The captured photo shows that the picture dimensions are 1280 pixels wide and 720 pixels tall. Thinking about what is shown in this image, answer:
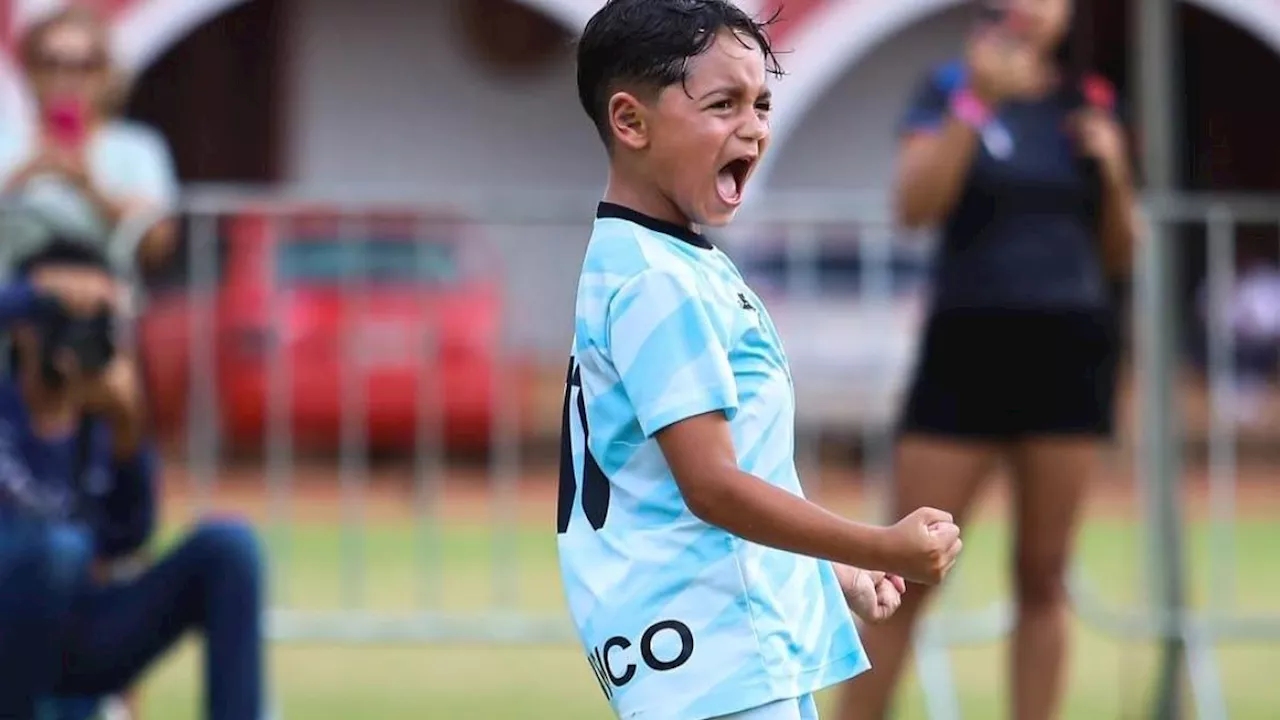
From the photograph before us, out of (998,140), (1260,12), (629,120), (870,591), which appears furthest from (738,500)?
(1260,12)

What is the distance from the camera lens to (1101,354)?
17.2 ft

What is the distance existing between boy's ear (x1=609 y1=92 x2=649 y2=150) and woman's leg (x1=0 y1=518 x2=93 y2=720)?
6.60 ft

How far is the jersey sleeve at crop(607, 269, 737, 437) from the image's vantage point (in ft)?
8.95

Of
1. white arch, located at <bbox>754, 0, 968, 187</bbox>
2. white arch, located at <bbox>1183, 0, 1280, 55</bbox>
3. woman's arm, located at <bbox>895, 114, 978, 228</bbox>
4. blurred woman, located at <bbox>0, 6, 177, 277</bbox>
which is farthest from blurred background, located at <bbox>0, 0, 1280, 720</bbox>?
white arch, located at <bbox>1183, 0, 1280, 55</bbox>

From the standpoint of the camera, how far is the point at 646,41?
9.23ft

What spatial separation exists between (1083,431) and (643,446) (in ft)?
8.32

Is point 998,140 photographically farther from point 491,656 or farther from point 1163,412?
point 491,656

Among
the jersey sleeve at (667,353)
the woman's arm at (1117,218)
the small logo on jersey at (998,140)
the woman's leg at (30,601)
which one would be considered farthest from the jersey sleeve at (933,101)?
the jersey sleeve at (667,353)

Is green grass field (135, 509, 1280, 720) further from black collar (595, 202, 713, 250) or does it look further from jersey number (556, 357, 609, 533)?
black collar (595, 202, 713, 250)

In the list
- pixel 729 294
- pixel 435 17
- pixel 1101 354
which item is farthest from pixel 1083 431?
pixel 435 17

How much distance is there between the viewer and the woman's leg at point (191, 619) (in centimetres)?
462

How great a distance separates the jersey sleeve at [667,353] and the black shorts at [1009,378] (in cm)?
242

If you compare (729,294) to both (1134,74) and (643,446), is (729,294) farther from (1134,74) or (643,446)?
(1134,74)

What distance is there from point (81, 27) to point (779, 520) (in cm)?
367
